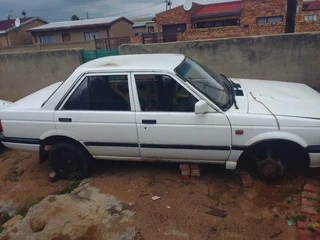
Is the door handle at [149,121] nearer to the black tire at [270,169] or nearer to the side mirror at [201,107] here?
the side mirror at [201,107]

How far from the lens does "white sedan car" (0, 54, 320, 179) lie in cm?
299

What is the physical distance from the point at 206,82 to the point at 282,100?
989 mm

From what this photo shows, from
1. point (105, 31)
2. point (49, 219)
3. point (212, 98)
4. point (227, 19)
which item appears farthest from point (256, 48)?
point (105, 31)

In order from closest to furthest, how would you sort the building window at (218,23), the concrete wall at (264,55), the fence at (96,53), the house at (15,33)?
1. the concrete wall at (264,55)
2. the fence at (96,53)
3. the building window at (218,23)
4. the house at (15,33)

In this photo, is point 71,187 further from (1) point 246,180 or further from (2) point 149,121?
(1) point 246,180

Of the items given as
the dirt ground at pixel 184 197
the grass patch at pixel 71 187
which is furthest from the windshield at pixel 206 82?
the grass patch at pixel 71 187

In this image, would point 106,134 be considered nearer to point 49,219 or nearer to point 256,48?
point 49,219

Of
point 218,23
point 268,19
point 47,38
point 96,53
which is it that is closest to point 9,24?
point 47,38

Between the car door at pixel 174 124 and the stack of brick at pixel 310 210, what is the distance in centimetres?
100

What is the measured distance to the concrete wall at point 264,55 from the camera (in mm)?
5582

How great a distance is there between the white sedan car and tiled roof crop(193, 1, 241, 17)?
20.2 metres

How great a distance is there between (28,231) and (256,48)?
5.48 m

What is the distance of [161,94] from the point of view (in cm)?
328

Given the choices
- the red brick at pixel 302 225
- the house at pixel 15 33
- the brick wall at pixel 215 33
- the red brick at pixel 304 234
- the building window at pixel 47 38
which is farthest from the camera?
the house at pixel 15 33
